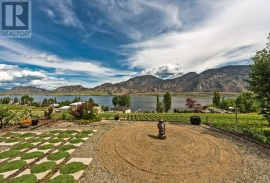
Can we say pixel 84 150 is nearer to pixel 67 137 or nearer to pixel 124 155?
pixel 124 155

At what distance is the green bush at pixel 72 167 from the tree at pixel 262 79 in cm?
1514

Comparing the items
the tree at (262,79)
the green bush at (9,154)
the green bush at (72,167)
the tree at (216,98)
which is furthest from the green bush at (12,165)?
the tree at (216,98)

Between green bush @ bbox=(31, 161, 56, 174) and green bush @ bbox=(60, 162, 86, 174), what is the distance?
61 cm

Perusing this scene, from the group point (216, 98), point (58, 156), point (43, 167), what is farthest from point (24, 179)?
→ point (216, 98)

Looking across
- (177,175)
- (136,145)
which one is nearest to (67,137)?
(136,145)

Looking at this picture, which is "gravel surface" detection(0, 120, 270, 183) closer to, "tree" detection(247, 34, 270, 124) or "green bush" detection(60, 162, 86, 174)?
"green bush" detection(60, 162, 86, 174)

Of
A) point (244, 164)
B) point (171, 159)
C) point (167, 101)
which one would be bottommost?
point (244, 164)

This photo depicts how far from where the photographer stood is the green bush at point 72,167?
6541 mm

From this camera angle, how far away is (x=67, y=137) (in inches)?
480

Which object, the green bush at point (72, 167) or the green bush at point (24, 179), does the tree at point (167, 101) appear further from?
the green bush at point (24, 179)

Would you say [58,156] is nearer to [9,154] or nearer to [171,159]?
[9,154]

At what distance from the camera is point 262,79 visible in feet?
42.7

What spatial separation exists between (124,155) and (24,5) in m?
17.1

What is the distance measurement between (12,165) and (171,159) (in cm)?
803
